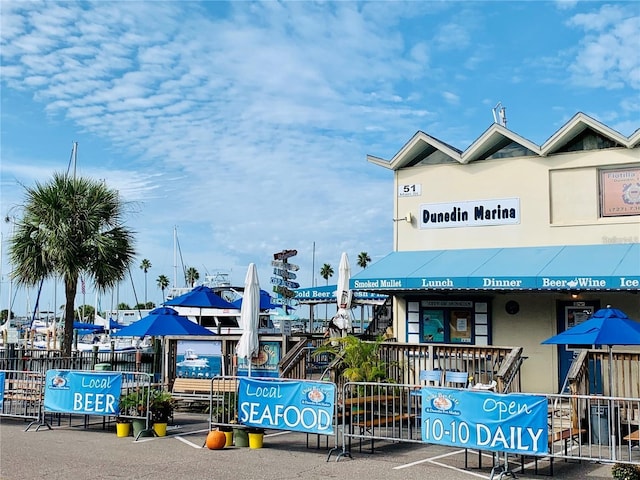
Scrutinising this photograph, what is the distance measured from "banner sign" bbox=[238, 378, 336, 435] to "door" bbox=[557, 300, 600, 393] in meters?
8.06

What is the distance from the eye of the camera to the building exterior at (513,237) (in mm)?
16703

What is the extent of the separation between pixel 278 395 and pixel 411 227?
28.9 feet

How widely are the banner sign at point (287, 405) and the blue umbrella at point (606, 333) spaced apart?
164 inches

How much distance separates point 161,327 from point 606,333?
31.9 feet

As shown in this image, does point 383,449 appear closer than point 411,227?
Yes

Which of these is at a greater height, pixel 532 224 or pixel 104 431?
pixel 532 224

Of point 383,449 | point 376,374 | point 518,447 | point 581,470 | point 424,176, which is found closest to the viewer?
point 518,447

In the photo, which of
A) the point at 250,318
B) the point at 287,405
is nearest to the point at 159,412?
the point at 287,405

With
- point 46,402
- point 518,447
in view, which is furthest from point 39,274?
point 518,447

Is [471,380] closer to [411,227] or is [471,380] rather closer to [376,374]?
[376,374]

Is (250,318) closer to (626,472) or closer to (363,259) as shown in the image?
(626,472)

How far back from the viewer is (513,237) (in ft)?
59.7

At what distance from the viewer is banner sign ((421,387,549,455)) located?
9.62m

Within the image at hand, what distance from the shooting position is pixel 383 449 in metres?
12.2
